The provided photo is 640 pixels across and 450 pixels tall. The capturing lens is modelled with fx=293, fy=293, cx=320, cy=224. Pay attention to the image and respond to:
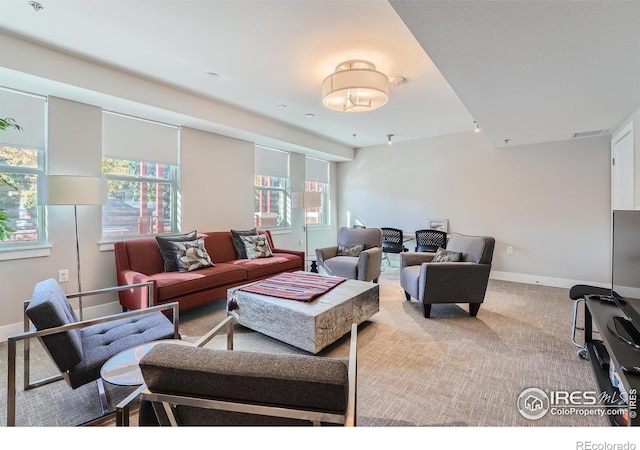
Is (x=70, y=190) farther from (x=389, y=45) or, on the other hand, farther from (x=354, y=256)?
(x=354, y=256)

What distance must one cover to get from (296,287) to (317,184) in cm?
409

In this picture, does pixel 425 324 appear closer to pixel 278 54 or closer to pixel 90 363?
pixel 90 363

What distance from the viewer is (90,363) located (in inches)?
66.3

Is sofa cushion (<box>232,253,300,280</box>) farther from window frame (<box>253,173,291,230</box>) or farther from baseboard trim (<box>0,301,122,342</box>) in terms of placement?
baseboard trim (<box>0,301,122,342</box>)

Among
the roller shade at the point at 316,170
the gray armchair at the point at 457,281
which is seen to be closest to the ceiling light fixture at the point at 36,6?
the gray armchair at the point at 457,281

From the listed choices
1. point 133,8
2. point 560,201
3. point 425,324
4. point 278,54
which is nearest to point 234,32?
point 278,54

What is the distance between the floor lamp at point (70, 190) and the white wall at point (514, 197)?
5098 mm

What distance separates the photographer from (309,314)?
7.81 ft

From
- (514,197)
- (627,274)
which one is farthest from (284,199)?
(627,274)

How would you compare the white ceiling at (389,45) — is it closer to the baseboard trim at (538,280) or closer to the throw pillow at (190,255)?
the throw pillow at (190,255)

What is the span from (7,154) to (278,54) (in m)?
2.79

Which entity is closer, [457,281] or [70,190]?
[70,190]

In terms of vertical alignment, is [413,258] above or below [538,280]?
above

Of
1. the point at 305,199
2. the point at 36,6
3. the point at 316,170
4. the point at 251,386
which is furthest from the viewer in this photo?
the point at 316,170
